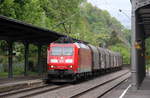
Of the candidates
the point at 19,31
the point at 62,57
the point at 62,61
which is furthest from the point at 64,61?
the point at 19,31

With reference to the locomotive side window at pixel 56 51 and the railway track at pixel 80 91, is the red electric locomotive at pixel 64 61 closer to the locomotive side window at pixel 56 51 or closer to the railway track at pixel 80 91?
the locomotive side window at pixel 56 51

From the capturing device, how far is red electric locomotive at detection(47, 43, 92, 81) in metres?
25.7

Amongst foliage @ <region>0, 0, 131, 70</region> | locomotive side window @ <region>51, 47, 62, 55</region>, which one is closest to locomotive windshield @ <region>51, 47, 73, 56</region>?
locomotive side window @ <region>51, 47, 62, 55</region>

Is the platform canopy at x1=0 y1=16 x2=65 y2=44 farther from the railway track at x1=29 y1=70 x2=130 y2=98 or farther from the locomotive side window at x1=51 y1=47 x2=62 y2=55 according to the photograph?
the railway track at x1=29 y1=70 x2=130 y2=98

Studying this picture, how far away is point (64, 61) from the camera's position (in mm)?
25969

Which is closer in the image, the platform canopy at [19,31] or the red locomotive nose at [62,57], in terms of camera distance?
the platform canopy at [19,31]

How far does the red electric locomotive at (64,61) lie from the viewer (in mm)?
25719

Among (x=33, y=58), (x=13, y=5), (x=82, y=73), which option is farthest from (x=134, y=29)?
(x=33, y=58)

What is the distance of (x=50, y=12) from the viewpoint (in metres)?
52.3

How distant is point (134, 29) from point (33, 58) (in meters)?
22.9

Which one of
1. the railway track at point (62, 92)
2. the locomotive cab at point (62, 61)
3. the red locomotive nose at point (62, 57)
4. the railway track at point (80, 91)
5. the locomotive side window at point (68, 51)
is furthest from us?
the locomotive side window at point (68, 51)

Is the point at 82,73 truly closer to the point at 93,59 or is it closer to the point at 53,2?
the point at 93,59

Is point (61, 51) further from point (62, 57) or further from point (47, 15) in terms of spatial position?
point (47, 15)

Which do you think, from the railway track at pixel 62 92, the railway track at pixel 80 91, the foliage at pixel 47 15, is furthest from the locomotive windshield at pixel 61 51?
the foliage at pixel 47 15
